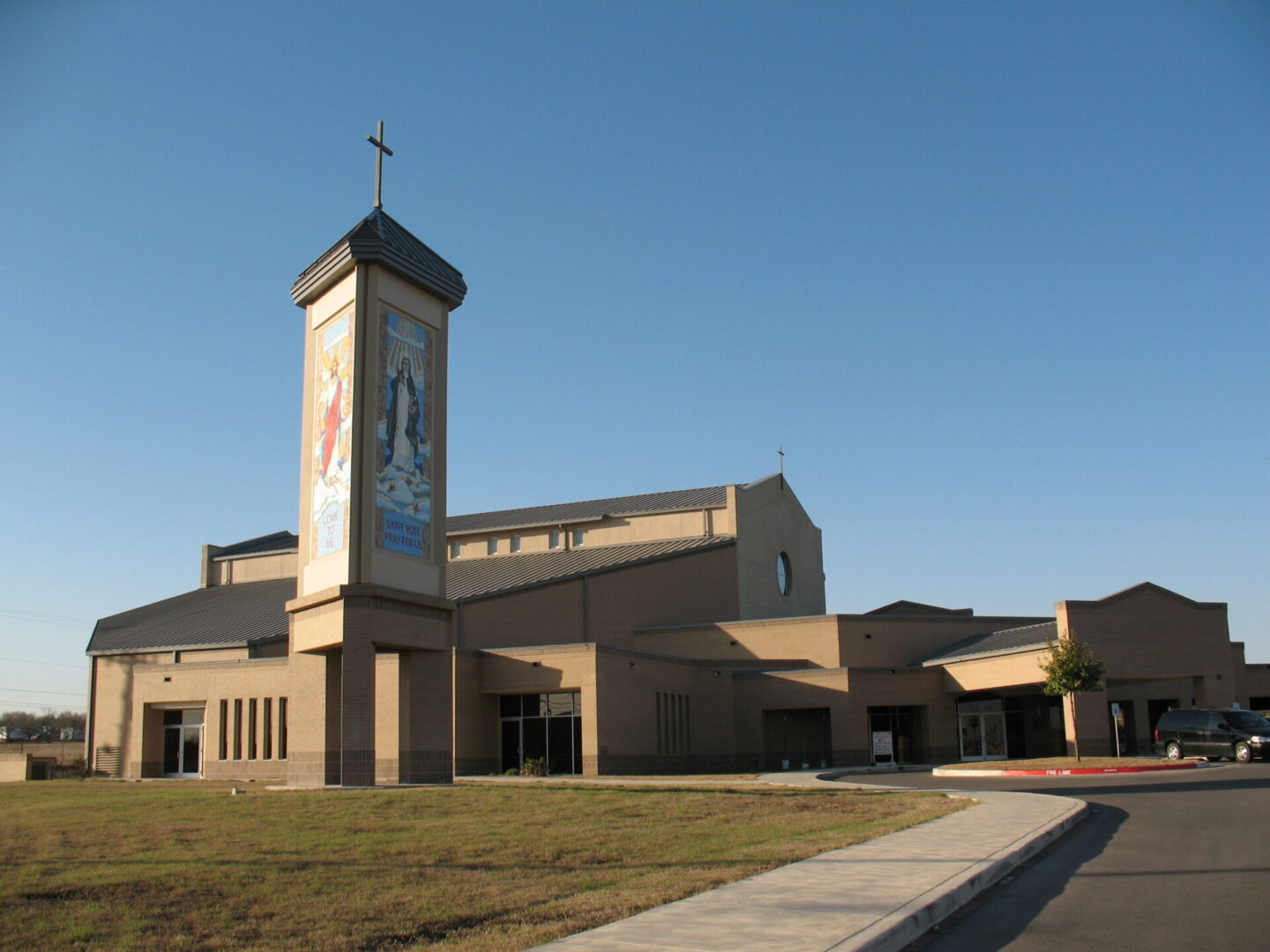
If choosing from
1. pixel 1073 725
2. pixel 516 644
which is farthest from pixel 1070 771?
pixel 516 644

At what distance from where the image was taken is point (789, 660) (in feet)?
148

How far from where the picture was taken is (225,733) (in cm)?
4144

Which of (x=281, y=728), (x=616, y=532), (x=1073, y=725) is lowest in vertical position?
(x=1073, y=725)

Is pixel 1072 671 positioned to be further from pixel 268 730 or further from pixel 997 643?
pixel 268 730

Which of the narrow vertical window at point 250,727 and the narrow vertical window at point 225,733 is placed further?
the narrow vertical window at point 225,733

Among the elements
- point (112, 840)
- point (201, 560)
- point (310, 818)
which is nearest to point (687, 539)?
point (201, 560)

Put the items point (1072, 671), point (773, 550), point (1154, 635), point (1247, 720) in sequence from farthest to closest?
point (773, 550)
point (1154, 635)
point (1072, 671)
point (1247, 720)

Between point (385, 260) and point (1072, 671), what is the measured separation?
928 inches

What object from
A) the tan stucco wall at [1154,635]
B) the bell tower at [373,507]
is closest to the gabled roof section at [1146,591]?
the tan stucco wall at [1154,635]

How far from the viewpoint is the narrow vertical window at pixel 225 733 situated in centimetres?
4115

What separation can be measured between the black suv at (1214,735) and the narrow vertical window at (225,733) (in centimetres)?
3124

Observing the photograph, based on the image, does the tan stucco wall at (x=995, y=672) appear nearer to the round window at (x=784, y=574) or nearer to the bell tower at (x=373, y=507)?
the round window at (x=784, y=574)

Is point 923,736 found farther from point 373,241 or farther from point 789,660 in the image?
point 373,241

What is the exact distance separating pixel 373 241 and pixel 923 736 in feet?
89.9
